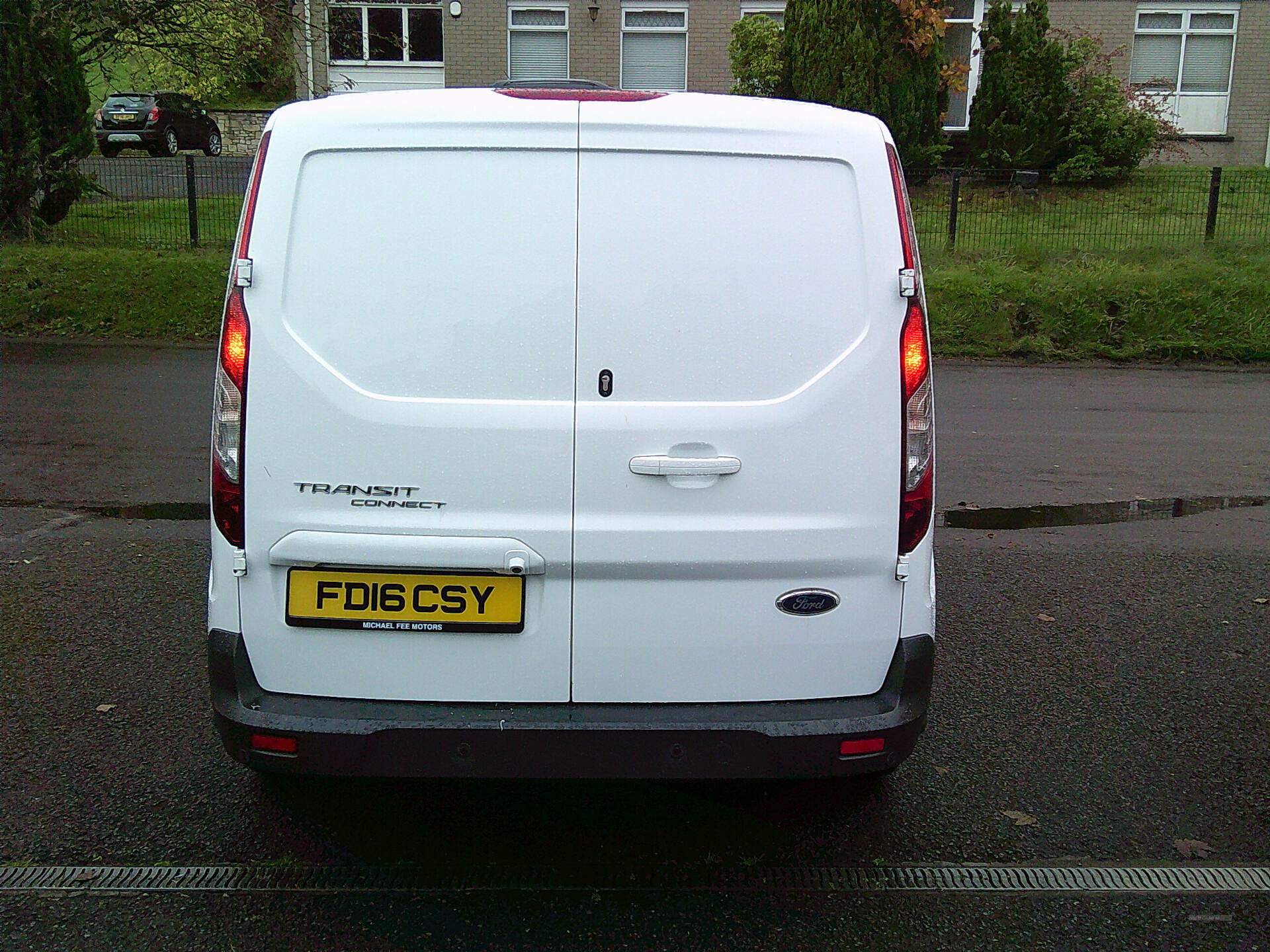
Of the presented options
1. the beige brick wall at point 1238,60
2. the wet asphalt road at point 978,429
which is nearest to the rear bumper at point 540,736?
the wet asphalt road at point 978,429

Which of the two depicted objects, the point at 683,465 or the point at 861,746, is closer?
the point at 683,465

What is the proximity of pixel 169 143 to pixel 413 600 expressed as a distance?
1061 inches

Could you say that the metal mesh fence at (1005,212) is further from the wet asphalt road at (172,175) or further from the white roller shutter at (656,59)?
the white roller shutter at (656,59)

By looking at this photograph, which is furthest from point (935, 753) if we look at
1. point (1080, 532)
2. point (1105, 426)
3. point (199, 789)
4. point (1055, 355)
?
point (1055, 355)

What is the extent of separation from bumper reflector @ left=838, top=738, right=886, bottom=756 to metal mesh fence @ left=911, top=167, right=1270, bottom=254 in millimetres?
13019

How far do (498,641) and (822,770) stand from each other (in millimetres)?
870

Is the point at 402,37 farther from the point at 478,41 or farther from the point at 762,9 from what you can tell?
the point at 762,9

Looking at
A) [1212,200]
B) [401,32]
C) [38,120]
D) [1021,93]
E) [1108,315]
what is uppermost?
[401,32]

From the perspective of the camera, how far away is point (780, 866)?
3389 mm

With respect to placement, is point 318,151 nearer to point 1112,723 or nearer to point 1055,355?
point 1112,723

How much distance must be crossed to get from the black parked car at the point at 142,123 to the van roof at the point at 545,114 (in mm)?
25686

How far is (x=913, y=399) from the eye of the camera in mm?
3084

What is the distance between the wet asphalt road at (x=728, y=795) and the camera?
3.07 m

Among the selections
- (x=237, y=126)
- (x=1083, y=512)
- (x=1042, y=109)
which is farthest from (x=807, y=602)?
(x=237, y=126)
